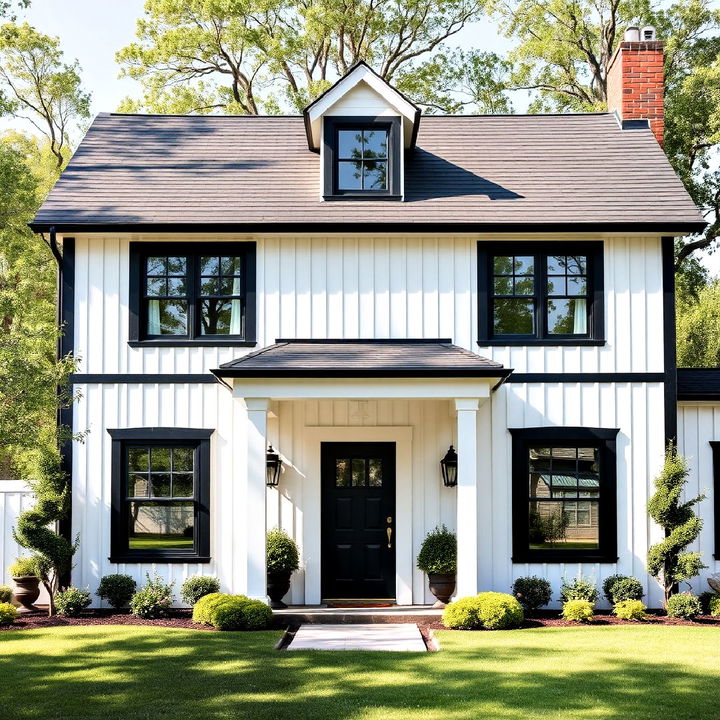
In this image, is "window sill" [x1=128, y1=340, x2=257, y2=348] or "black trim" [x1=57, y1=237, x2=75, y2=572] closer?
"black trim" [x1=57, y1=237, x2=75, y2=572]

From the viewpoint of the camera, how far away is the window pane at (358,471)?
51.3ft

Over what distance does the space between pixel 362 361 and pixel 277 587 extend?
385 cm

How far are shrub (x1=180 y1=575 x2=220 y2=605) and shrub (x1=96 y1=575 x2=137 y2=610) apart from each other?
0.80 metres

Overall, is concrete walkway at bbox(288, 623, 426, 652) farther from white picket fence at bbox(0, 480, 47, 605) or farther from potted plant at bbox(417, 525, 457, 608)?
white picket fence at bbox(0, 480, 47, 605)

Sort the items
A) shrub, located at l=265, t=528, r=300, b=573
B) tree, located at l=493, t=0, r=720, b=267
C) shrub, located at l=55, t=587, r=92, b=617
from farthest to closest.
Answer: tree, located at l=493, t=0, r=720, b=267, shrub, located at l=265, t=528, r=300, b=573, shrub, located at l=55, t=587, r=92, b=617

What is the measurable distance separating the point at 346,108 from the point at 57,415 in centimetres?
698

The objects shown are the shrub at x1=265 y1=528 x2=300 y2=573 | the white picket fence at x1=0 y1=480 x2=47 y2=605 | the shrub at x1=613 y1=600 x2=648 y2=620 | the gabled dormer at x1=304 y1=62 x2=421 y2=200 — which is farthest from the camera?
the gabled dormer at x1=304 y1=62 x2=421 y2=200

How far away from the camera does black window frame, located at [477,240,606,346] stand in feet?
49.7

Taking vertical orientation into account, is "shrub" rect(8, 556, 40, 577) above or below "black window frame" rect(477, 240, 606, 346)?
below

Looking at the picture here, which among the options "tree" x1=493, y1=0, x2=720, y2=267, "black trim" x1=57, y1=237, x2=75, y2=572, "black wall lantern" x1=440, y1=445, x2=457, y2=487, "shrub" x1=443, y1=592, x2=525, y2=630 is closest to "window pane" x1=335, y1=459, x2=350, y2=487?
"black wall lantern" x1=440, y1=445, x2=457, y2=487

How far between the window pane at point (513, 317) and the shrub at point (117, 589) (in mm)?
7026

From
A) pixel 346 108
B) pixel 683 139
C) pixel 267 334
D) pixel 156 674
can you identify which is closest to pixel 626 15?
pixel 683 139

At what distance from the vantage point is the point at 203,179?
648 inches

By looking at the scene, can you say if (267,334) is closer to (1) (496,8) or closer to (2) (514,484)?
(2) (514,484)
